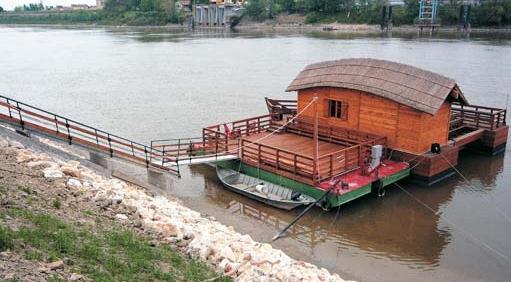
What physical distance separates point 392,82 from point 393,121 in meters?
1.65

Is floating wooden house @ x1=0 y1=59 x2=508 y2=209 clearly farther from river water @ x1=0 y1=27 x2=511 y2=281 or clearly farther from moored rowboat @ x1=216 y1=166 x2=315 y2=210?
river water @ x1=0 y1=27 x2=511 y2=281

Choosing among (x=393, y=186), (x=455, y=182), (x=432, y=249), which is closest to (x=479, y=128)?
(x=455, y=182)

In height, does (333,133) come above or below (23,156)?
below

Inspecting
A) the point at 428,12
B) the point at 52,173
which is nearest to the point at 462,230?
the point at 52,173

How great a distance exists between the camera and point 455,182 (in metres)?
20.3

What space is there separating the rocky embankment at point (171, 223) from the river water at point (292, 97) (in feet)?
5.91

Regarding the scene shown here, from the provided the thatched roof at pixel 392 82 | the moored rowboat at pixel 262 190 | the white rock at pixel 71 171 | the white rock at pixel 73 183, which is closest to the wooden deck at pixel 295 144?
the moored rowboat at pixel 262 190

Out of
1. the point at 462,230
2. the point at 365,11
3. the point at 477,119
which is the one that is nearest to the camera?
the point at 462,230

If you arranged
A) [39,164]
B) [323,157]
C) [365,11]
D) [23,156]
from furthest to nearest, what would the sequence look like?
[365,11]
[323,157]
[23,156]
[39,164]

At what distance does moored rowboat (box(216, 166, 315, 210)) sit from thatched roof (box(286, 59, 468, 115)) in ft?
18.2

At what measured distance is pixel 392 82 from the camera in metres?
19.5

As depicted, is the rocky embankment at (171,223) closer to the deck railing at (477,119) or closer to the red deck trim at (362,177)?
the red deck trim at (362,177)

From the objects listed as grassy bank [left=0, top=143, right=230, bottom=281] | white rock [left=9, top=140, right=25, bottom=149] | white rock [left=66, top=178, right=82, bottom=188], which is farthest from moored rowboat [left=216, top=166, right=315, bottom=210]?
Answer: white rock [left=9, top=140, right=25, bottom=149]

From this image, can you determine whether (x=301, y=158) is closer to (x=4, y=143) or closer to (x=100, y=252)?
(x=100, y=252)
